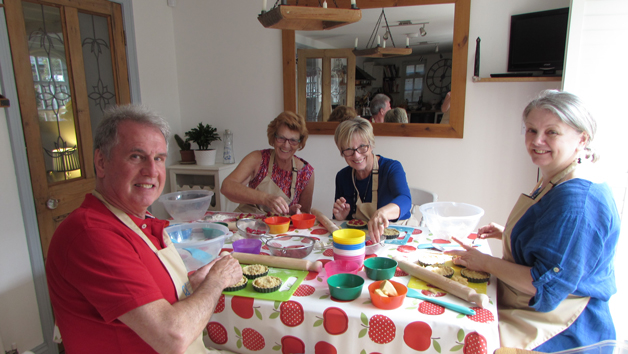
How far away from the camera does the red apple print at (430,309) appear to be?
1.11m

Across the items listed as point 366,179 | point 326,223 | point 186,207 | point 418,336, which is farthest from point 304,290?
point 366,179

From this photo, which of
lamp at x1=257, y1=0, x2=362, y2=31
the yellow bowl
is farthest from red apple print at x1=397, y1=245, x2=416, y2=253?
lamp at x1=257, y1=0, x2=362, y2=31

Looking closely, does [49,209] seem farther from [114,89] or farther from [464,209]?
[464,209]

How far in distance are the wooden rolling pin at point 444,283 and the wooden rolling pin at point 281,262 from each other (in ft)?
1.07

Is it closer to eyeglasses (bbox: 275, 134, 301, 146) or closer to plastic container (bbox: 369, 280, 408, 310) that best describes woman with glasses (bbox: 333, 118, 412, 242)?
eyeglasses (bbox: 275, 134, 301, 146)

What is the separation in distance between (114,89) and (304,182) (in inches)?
70.0

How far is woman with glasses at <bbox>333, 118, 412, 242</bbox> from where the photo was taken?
2164 millimetres

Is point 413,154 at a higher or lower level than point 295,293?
higher

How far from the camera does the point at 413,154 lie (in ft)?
10.4

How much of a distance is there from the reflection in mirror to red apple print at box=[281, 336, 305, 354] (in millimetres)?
2353

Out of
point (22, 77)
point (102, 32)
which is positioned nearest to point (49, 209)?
point (22, 77)

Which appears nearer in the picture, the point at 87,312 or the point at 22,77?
the point at 87,312

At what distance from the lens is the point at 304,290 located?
1.26 metres

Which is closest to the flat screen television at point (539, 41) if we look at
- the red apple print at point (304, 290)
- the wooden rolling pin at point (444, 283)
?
the wooden rolling pin at point (444, 283)
